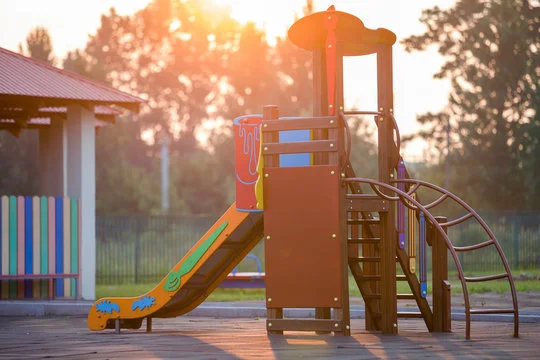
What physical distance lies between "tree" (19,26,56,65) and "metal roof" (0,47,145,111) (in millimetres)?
26267

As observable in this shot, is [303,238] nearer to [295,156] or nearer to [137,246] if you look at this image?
[295,156]

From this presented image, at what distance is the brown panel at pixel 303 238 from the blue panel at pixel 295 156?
111 millimetres

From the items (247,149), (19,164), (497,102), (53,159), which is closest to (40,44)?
(19,164)

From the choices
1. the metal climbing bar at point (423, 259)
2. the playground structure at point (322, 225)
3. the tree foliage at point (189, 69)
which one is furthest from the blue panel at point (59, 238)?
the tree foliage at point (189, 69)

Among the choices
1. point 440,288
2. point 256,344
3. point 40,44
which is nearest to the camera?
point 256,344

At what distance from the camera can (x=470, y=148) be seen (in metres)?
39.1

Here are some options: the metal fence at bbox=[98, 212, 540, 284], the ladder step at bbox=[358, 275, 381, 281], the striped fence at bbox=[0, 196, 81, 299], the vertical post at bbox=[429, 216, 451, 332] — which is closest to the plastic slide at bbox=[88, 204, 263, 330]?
the ladder step at bbox=[358, 275, 381, 281]

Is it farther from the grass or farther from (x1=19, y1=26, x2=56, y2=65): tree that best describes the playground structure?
(x1=19, y1=26, x2=56, y2=65): tree

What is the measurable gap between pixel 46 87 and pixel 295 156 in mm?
8594

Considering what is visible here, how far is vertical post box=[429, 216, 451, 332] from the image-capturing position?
10.6 meters

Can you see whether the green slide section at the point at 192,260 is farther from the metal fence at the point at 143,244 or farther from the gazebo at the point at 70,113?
the metal fence at the point at 143,244

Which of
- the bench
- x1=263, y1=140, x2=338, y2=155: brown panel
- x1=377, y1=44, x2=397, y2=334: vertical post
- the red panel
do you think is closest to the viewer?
x1=263, y1=140, x2=338, y2=155: brown panel

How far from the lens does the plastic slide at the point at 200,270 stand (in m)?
10.5

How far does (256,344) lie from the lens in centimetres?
904
